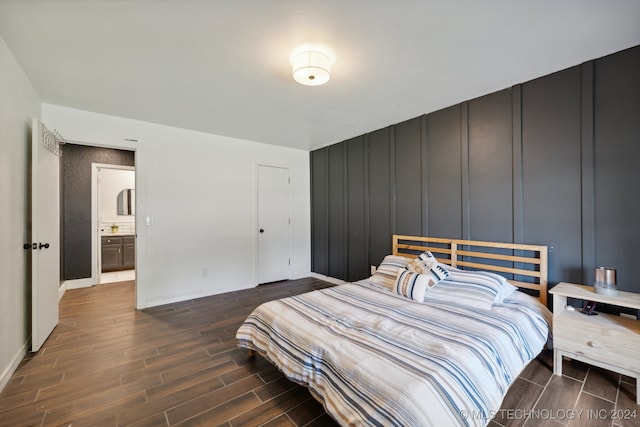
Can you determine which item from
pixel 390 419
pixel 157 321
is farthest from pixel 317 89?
pixel 157 321

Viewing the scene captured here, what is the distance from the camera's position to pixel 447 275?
109 inches

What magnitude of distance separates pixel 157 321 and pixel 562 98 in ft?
16.1

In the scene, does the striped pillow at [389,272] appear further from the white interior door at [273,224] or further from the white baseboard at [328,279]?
the white interior door at [273,224]

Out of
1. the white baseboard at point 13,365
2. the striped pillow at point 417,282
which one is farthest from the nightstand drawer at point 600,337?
the white baseboard at point 13,365

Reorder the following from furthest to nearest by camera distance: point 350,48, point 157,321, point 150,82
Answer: point 157,321, point 150,82, point 350,48

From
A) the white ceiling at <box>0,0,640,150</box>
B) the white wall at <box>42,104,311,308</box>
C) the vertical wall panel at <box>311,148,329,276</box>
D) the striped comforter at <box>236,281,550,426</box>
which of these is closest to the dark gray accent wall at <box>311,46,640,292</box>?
the white ceiling at <box>0,0,640,150</box>

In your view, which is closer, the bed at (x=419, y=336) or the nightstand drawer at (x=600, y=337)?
the bed at (x=419, y=336)

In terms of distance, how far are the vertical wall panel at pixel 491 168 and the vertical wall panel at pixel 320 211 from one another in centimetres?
258

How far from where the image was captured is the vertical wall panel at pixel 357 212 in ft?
14.4

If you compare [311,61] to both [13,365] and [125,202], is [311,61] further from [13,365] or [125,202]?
[125,202]

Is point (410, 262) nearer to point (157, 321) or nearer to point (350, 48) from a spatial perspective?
point (350, 48)

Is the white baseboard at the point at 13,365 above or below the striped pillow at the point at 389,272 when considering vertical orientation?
below

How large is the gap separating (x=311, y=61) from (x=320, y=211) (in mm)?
3398

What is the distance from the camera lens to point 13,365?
2221 millimetres
